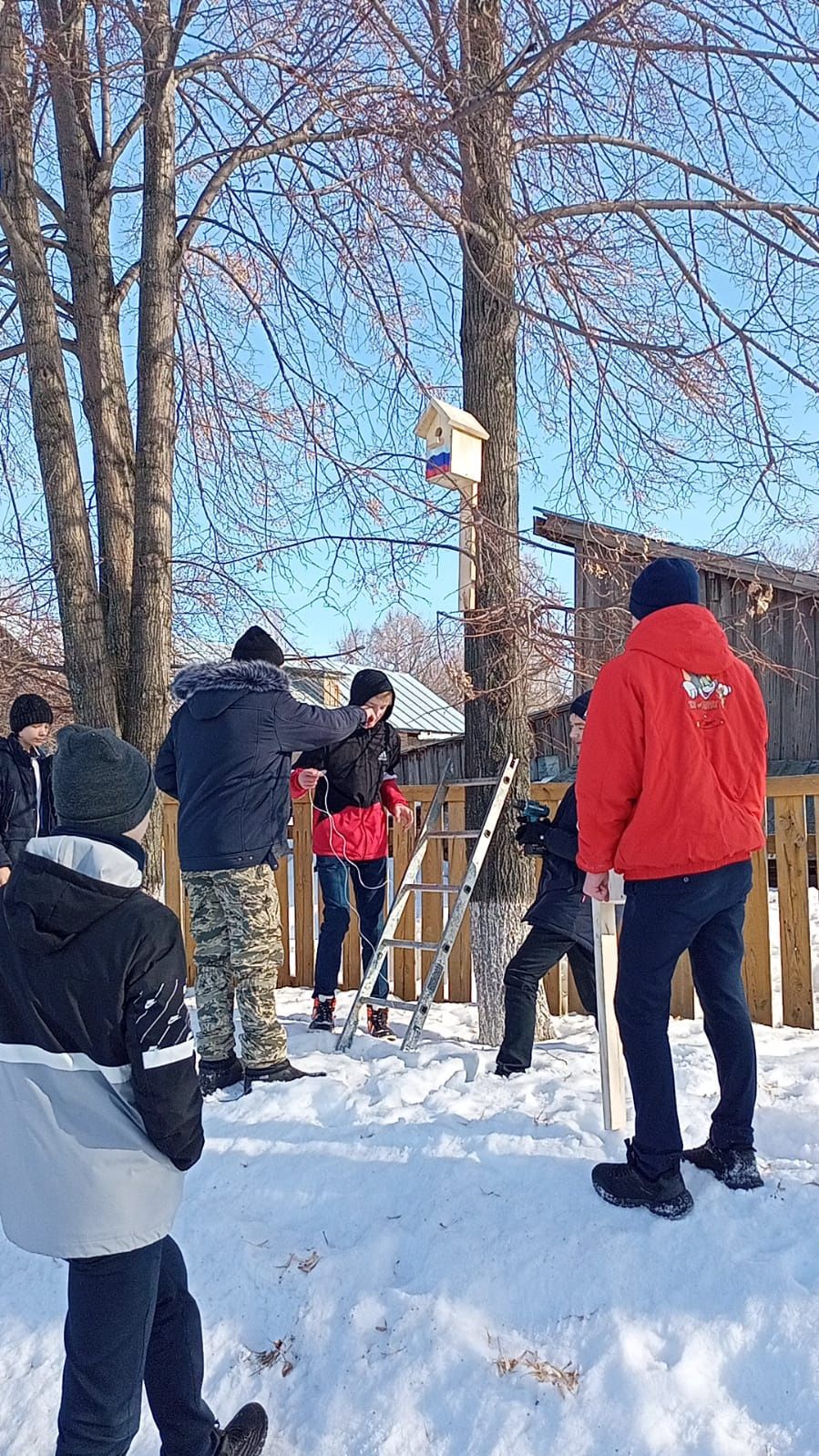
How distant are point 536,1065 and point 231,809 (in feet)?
5.80

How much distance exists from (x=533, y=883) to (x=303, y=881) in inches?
73.7

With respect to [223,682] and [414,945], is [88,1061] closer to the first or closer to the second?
[223,682]

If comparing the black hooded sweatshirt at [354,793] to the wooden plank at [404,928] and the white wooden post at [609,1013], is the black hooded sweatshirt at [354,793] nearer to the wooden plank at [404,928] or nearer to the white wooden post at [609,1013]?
the wooden plank at [404,928]

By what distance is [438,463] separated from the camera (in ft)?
16.9

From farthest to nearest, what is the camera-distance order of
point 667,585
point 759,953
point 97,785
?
1. point 759,953
2. point 667,585
3. point 97,785

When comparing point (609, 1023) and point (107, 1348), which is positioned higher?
point (609, 1023)

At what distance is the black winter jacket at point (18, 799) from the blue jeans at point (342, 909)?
61.5 inches

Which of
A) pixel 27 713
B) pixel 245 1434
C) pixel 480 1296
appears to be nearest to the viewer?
pixel 245 1434

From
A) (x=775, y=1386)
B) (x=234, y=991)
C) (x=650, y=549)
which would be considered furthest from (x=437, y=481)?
(x=775, y=1386)

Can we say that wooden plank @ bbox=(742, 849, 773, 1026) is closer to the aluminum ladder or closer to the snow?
the aluminum ladder

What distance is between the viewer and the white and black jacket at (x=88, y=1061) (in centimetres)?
204

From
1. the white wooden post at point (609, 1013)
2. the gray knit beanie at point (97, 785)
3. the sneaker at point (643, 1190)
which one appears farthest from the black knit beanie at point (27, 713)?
the sneaker at point (643, 1190)

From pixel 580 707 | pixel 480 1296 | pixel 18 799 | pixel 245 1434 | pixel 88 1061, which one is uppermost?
pixel 580 707

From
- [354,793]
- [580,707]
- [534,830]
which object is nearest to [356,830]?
[354,793]
